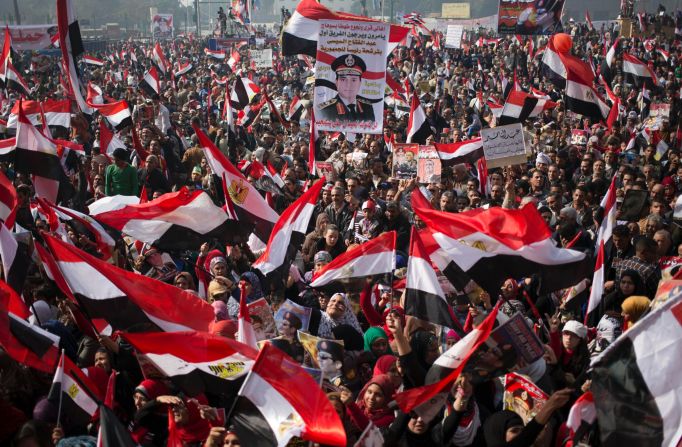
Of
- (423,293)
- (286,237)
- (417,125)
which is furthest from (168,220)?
(417,125)

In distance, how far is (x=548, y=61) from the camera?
14.3 metres

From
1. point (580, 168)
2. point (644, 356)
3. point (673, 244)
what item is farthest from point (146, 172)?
point (644, 356)

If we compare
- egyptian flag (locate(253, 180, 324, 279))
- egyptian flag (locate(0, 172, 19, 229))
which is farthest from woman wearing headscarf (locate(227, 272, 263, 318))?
egyptian flag (locate(0, 172, 19, 229))

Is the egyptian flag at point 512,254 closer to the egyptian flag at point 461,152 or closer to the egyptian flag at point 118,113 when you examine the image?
the egyptian flag at point 461,152

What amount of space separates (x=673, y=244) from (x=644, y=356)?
→ 4.84 metres

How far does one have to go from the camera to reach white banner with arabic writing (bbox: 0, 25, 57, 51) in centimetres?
3238

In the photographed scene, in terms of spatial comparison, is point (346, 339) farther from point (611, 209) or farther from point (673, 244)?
point (673, 244)

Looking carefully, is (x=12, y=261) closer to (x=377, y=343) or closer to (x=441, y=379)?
(x=377, y=343)

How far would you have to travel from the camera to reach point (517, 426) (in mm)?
4840

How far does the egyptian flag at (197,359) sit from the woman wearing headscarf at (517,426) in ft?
4.51

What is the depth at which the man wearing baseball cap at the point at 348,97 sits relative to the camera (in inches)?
476

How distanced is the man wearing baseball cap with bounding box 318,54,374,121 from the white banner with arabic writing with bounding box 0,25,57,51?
76.8 feet

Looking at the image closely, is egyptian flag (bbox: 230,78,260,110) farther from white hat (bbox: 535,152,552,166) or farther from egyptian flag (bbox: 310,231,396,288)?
egyptian flag (bbox: 310,231,396,288)

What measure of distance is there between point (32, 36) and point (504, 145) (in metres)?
26.0
